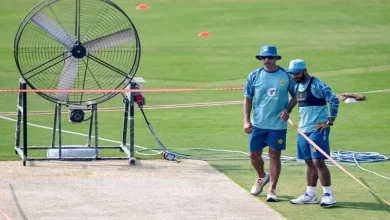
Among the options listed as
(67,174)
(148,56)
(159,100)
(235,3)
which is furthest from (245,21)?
(67,174)

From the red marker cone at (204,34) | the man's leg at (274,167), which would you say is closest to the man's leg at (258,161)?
the man's leg at (274,167)

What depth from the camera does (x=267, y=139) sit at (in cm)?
1217

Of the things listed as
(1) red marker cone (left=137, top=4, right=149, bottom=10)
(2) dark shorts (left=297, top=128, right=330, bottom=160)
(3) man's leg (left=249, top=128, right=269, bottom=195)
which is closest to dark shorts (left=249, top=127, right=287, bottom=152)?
(3) man's leg (left=249, top=128, right=269, bottom=195)

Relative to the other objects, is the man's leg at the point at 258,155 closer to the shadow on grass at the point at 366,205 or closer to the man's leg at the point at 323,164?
the man's leg at the point at 323,164

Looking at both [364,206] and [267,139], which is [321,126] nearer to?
[267,139]

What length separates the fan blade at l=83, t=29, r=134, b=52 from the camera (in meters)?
13.9

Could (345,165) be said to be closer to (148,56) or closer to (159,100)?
(159,100)

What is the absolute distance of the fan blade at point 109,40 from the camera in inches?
548

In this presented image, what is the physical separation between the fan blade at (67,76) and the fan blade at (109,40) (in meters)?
0.31

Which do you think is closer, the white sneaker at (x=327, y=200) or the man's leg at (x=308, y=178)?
the white sneaker at (x=327, y=200)

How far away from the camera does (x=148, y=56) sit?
1019 inches

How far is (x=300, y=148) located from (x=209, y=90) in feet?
30.2

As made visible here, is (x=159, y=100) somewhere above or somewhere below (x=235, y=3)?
below

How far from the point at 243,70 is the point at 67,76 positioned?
34.7 ft
